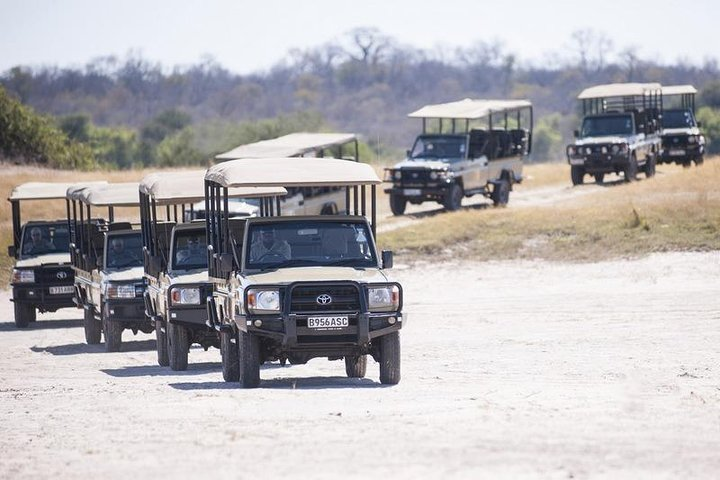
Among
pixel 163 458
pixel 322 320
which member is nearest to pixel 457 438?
pixel 163 458

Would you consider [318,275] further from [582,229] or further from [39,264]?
[582,229]

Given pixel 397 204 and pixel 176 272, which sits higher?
pixel 176 272

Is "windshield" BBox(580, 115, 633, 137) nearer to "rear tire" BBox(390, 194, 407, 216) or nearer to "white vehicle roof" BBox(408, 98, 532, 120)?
"white vehicle roof" BBox(408, 98, 532, 120)

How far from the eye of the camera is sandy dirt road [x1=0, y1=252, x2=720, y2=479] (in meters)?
9.74

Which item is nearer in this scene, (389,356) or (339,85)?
(389,356)

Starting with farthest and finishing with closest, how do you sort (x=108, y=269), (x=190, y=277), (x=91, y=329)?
(x=91, y=329) → (x=108, y=269) → (x=190, y=277)

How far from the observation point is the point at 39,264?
24641 millimetres

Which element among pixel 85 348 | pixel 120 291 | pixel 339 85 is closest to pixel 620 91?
pixel 85 348

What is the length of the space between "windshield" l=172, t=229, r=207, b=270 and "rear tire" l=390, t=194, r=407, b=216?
19.3 metres

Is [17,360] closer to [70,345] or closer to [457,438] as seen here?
[70,345]

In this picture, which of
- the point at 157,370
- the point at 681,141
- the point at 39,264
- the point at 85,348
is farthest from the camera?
the point at 681,141

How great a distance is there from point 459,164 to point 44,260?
1427 centimetres

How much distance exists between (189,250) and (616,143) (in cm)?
2507

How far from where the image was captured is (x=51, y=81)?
142 metres
